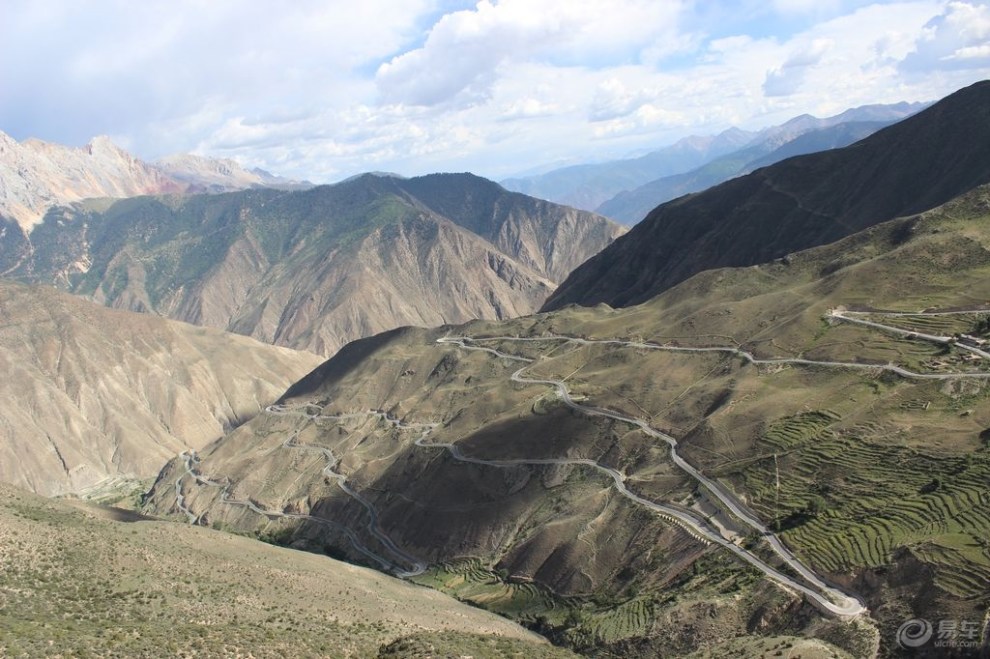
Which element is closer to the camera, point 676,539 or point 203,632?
point 203,632

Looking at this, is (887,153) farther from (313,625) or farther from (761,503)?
(313,625)

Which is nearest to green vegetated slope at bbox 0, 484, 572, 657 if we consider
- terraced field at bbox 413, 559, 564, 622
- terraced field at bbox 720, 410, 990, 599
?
terraced field at bbox 413, 559, 564, 622

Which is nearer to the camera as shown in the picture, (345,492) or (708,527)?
(708,527)

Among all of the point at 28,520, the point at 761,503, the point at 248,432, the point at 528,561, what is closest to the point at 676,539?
the point at 761,503

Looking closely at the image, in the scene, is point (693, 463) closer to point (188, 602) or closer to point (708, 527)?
point (708, 527)

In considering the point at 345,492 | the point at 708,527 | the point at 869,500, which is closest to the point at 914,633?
the point at 869,500

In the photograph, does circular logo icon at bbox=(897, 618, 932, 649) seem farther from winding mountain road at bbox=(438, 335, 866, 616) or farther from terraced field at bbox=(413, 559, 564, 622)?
terraced field at bbox=(413, 559, 564, 622)

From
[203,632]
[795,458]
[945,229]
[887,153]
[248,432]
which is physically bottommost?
[248,432]

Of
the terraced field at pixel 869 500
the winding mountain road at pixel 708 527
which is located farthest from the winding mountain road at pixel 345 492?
the terraced field at pixel 869 500
